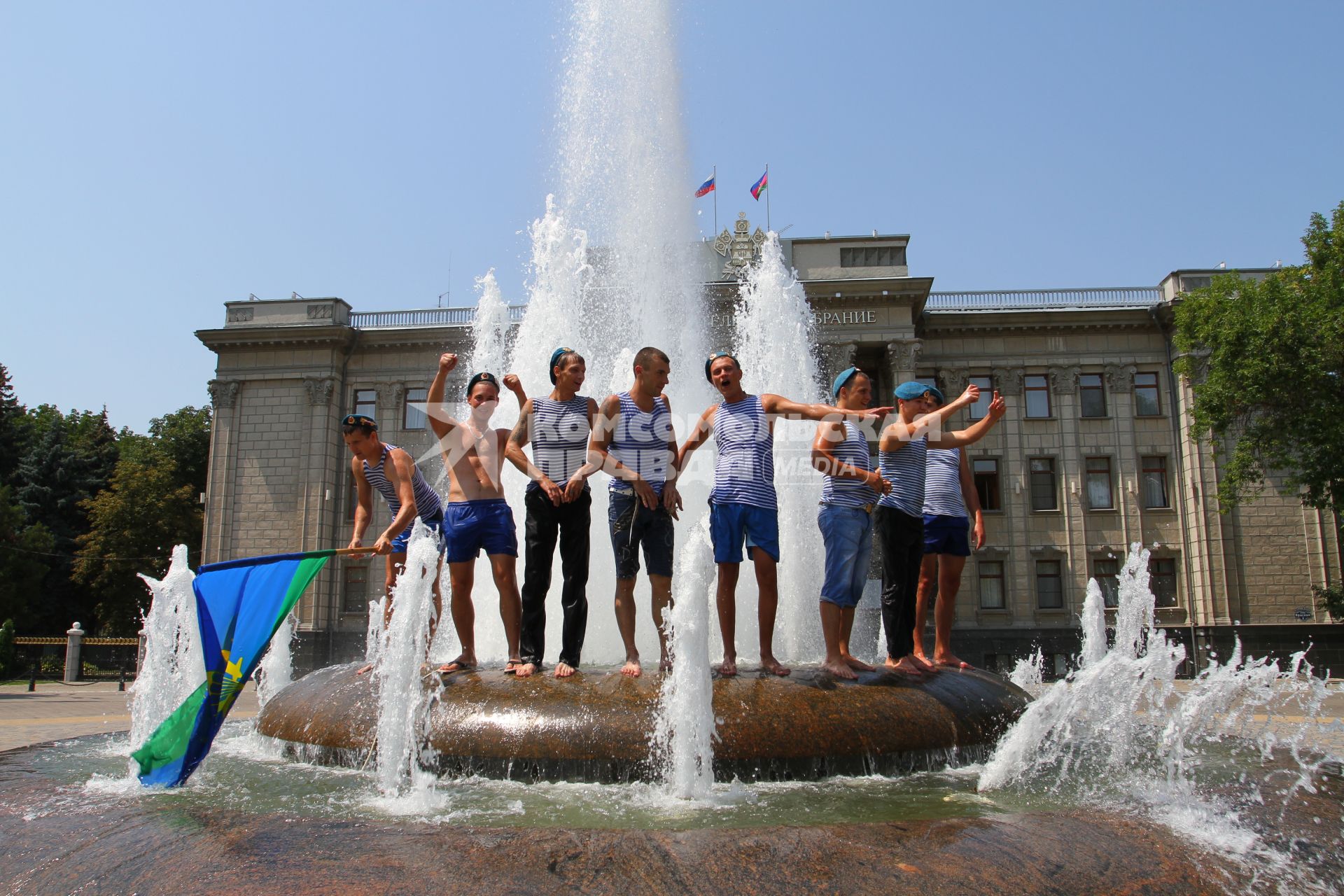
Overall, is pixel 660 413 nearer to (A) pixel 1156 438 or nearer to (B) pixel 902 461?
(B) pixel 902 461

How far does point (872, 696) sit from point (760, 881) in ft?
7.12

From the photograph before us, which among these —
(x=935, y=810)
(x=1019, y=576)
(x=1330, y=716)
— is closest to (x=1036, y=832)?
(x=935, y=810)

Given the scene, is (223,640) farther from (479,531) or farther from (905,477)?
(905,477)

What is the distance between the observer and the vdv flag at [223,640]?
13.4 feet

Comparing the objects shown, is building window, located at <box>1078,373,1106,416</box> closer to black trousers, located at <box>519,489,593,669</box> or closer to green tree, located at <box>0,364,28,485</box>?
black trousers, located at <box>519,489,593,669</box>

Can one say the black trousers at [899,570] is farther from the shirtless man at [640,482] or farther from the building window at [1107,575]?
the building window at [1107,575]

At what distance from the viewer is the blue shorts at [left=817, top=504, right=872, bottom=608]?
5035mm

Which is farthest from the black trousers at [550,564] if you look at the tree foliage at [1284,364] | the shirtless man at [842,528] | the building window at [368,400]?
the building window at [368,400]

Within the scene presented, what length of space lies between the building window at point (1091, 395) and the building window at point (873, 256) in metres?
7.65

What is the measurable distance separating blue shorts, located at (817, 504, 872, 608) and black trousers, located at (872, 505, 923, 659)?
1.41 ft

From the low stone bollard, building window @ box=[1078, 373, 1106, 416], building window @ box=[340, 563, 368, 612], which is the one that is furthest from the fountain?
building window @ box=[1078, 373, 1106, 416]

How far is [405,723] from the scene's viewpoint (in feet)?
14.1

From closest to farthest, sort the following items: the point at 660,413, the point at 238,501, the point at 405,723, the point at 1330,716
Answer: the point at 405,723, the point at 660,413, the point at 1330,716, the point at 238,501

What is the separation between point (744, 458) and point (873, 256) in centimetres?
2831
